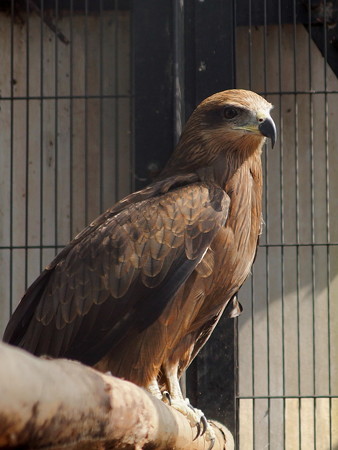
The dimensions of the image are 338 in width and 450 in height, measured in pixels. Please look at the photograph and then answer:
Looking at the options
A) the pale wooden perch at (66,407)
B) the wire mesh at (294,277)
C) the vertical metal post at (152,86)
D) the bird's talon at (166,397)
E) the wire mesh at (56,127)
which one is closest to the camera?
the pale wooden perch at (66,407)

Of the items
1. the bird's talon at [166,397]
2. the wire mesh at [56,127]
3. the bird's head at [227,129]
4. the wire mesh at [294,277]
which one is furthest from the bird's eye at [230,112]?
the wire mesh at [294,277]

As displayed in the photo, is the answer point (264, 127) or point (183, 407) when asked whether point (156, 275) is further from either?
point (264, 127)

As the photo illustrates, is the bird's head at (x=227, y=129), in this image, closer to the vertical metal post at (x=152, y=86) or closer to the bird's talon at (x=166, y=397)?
the vertical metal post at (x=152, y=86)

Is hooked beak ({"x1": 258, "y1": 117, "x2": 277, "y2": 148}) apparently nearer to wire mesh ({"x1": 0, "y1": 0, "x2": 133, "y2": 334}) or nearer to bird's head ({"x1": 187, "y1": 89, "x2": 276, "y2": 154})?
bird's head ({"x1": 187, "y1": 89, "x2": 276, "y2": 154})

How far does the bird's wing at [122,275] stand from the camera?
3668 millimetres

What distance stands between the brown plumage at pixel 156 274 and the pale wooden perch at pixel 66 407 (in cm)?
138

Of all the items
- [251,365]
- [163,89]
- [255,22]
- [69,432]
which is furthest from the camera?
[251,365]

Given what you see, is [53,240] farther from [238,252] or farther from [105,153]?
[238,252]

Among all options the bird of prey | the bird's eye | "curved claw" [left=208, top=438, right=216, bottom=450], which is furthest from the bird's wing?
"curved claw" [left=208, top=438, right=216, bottom=450]

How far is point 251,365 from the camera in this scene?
233 inches

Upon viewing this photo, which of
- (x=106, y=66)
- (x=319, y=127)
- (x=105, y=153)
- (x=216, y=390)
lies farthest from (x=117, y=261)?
(x=319, y=127)

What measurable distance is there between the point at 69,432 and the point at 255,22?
14.2ft

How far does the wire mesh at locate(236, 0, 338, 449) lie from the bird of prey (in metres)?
1.98

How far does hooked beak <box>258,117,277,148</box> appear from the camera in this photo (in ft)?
12.4
